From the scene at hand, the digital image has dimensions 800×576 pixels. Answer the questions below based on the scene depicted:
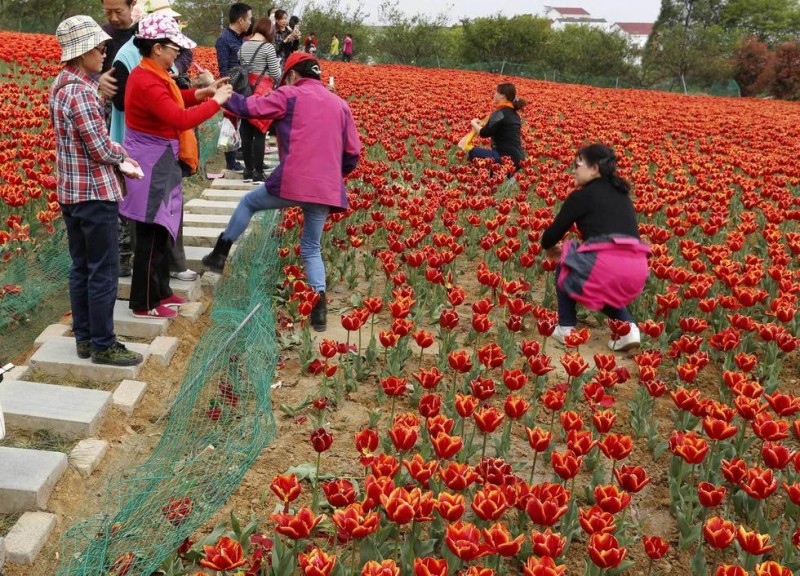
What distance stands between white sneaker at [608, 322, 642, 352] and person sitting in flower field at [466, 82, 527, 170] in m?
5.08

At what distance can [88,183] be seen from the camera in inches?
164

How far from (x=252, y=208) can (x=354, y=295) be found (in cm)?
111

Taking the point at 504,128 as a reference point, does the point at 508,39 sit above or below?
above

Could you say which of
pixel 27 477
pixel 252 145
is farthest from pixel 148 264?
pixel 252 145

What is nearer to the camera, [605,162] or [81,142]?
[81,142]

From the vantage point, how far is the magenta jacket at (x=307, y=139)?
203 inches

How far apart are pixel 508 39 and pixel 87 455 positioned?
139 feet

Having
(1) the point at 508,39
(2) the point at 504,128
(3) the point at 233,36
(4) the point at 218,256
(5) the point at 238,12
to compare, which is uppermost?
(1) the point at 508,39

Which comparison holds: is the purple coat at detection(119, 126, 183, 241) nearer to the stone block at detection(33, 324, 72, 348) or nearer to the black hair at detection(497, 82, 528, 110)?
the stone block at detection(33, 324, 72, 348)

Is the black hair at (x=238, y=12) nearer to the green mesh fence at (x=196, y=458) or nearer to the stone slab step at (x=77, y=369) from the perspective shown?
the green mesh fence at (x=196, y=458)

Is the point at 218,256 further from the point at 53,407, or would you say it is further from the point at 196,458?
the point at 196,458

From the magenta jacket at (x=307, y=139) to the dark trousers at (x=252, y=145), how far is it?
3.34m

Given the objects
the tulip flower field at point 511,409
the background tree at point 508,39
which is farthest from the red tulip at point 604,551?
the background tree at point 508,39

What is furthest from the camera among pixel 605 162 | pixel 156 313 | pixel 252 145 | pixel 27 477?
pixel 252 145
